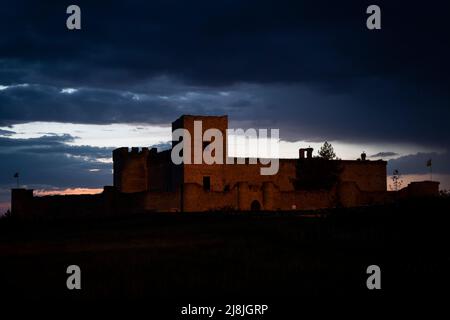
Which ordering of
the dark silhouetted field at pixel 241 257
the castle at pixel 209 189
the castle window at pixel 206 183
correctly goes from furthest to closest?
1. the castle window at pixel 206 183
2. the castle at pixel 209 189
3. the dark silhouetted field at pixel 241 257

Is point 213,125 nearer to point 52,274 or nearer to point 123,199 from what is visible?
point 123,199

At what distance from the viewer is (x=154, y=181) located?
5584 centimetres

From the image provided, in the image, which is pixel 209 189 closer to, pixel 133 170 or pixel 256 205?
pixel 256 205

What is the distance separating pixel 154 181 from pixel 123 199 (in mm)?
9325

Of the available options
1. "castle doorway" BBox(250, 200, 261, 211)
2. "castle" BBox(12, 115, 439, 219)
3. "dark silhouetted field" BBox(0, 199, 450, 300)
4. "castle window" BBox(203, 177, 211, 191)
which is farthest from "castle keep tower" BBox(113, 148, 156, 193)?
"dark silhouetted field" BBox(0, 199, 450, 300)

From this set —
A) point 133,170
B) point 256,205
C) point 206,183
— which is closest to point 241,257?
point 256,205

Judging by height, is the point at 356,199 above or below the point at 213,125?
below

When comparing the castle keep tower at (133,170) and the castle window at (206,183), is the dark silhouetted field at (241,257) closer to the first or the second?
the castle window at (206,183)

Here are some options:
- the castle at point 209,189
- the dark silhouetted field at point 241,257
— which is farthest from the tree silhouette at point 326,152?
the dark silhouetted field at point 241,257

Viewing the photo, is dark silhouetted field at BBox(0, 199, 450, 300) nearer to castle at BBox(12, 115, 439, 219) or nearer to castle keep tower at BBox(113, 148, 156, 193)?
castle at BBox(12, 115, 439, 219)

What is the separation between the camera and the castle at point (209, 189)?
45.1 metres

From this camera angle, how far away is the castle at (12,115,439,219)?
4506 centimetres
